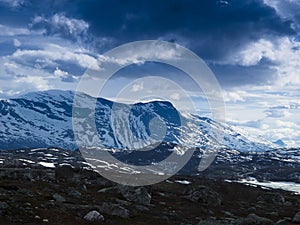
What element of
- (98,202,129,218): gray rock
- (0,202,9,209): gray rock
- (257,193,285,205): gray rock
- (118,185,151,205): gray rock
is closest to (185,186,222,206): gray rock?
(118,185,151,205): gray rock

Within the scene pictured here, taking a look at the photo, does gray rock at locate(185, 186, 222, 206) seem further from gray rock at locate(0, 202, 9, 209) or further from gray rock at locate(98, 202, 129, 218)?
gray rock at locate(0, 202, 9, 209)

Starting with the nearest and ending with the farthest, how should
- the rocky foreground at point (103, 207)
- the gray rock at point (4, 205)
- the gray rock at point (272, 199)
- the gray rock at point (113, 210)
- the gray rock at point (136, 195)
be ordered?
the gray rock at point (4, 205)
the rocky foreground at point (103, 207)
the gray rock at point (113, 210)
the gray rock at point (136, 195)
the gray rock at point (272, 199)

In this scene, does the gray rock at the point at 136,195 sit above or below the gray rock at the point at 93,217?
below

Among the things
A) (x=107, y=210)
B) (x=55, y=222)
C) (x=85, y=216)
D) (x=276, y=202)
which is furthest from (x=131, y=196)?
(x=276, y=202)

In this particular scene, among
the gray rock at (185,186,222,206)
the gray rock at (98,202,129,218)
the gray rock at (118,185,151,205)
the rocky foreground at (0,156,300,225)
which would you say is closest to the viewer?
the rocky foreground at (0,156,300,225)

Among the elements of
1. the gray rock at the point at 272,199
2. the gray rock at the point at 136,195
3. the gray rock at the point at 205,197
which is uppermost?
the gray rock at the point at 136,195

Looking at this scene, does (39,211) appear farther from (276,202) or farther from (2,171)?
(276,202)

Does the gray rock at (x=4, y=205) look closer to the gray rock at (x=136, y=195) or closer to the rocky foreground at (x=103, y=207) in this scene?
the rocky foreground at (x=103, y=207)

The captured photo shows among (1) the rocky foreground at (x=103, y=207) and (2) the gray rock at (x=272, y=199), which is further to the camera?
(2) the gray rock at (x=272, y=199)

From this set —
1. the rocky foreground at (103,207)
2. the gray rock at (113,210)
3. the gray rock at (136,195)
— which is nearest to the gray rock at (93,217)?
the rocky foreground at (103,207)

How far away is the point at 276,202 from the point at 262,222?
1973 inches

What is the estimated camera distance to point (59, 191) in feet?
170

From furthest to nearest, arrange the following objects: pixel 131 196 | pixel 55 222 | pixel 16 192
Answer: pixel 131 196 → pixel 16 192 → pixel 55 222

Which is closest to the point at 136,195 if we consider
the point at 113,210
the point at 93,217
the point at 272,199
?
the point at 113,210
